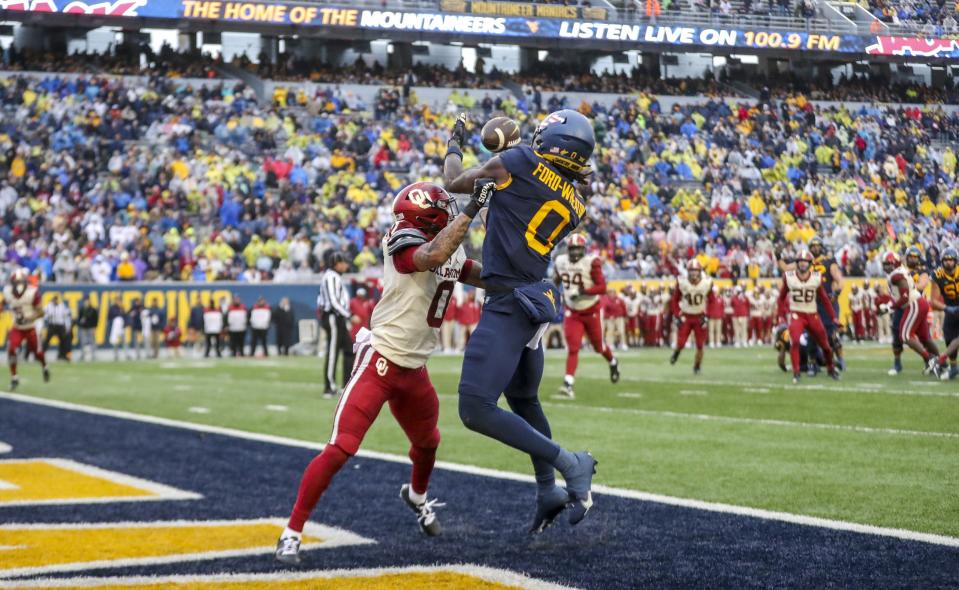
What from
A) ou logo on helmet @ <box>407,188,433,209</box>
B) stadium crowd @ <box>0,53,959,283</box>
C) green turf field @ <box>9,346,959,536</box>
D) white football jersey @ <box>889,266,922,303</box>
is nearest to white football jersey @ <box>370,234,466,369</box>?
ou logo on helmet @ <box>407,188,433,209</box>

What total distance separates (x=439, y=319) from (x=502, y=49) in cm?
3473

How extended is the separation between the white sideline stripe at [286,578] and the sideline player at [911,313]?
13188 mm

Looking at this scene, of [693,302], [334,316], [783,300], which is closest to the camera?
[334,316]

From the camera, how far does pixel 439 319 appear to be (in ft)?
19.2

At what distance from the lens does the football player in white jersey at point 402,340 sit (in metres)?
5.56

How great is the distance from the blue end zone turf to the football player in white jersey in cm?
48

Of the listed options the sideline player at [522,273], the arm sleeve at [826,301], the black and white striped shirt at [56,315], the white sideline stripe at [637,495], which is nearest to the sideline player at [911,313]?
the arm sleeve at [826,301]

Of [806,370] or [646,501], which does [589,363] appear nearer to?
[806,370]

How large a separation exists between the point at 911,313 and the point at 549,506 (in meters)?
12.7

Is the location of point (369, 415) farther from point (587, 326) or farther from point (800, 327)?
point (800, 327)

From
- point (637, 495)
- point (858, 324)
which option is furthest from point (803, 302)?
point (858, 324)

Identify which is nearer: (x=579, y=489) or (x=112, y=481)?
(x=579, y=489)

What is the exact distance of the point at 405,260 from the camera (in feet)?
18.5

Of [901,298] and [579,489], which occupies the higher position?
[901,298]
